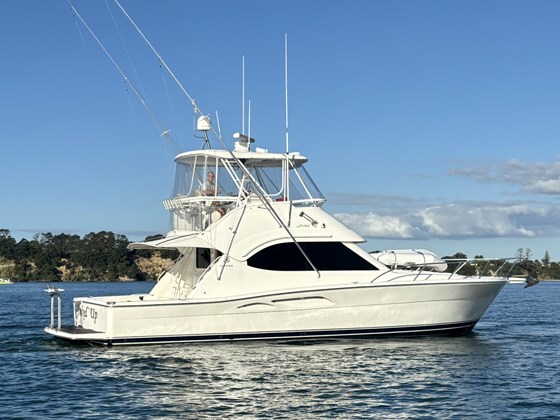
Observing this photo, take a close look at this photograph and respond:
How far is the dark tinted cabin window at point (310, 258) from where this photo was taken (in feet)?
69.7

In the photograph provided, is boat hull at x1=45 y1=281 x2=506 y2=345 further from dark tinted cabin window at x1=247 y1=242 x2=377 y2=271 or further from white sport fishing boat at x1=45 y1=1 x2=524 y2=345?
dark tinted cabin window at x1=247 y1=242 x2=377 y2=271

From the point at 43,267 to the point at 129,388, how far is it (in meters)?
127

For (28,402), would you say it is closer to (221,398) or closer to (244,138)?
(221,398)

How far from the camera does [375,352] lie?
64.3 feet

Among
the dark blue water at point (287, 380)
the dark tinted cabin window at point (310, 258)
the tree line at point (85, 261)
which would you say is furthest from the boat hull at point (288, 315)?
the tree line at point (85, 261)

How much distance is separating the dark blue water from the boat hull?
1.13 feet

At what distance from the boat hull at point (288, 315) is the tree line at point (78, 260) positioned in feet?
367

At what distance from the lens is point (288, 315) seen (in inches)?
815

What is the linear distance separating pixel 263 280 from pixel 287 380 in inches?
201

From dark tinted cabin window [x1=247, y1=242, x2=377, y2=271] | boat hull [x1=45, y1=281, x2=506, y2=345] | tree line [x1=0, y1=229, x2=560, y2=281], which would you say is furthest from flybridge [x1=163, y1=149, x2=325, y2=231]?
tree line [x1=0, y1=229, x2=560, y2=281]

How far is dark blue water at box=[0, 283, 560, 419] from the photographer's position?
14156 millimetres

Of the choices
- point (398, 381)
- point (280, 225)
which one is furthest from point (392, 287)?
point (398, 381)

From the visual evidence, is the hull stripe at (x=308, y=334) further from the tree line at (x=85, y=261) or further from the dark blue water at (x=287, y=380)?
the tree line at (x=85, y=261)

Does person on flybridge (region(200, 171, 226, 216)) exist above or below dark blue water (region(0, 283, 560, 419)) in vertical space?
above
